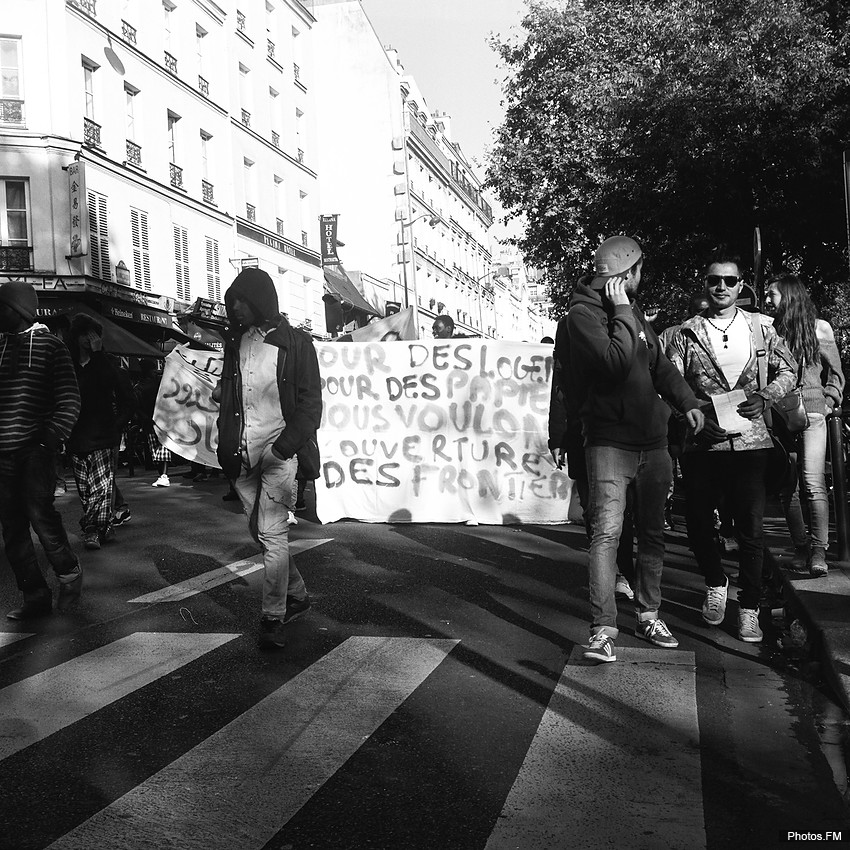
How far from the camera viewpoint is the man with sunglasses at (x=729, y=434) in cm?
533

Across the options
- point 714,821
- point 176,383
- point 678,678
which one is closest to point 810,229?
point 176,383

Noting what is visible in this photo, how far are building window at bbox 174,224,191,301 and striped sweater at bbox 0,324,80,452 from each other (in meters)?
26.5

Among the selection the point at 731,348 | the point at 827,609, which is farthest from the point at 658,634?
the point at 731,348

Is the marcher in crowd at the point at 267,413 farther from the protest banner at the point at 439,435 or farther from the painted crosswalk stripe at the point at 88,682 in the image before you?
the protest banner at the point at 439,435

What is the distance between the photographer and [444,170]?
236 ft

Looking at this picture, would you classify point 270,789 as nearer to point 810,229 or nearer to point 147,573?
point 147,573

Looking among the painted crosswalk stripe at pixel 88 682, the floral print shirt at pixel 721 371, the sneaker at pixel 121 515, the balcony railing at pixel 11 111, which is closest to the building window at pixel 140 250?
the balcony railing at pixel 11 111

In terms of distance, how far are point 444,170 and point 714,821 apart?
7134 cm

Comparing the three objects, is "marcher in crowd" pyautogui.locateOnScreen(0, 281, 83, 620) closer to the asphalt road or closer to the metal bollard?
the asphalt road

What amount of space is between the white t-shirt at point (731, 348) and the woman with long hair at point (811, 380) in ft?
4.74

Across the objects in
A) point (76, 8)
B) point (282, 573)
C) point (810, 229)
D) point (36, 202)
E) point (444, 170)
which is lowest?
point (282, 573)

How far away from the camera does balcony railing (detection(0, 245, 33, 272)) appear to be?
83.8ft

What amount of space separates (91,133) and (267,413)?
24548mm

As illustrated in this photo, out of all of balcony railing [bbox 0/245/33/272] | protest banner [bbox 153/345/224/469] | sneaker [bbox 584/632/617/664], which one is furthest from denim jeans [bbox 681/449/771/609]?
balcony railing [bbox 0/245/33/272]
